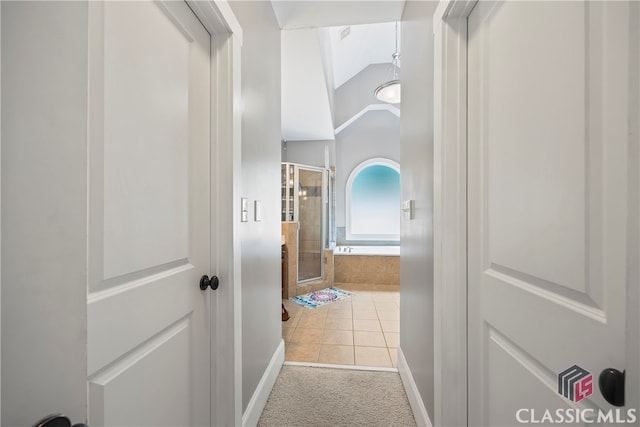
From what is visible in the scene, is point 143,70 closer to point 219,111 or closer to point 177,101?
point 177,101

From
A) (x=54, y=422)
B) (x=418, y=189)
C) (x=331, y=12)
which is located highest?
(x=331, y=12)

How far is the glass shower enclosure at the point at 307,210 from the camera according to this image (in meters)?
4.16

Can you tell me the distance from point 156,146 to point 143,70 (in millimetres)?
206

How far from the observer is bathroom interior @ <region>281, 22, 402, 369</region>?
2557 mm

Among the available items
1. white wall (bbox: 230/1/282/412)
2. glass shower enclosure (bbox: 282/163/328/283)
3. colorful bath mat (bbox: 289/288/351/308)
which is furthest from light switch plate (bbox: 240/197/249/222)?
glass shower enclosure (bbox: 282/163/328/283)

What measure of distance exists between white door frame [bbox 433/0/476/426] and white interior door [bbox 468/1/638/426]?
0.03 m

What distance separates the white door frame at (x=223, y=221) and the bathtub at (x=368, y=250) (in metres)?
3.56

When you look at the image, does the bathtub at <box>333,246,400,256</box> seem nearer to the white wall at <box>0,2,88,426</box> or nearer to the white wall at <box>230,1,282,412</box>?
the white wall at <box>230,1,282,412</box>

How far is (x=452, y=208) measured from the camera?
1076 millimetres

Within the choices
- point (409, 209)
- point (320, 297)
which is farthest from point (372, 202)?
point (409, 209)

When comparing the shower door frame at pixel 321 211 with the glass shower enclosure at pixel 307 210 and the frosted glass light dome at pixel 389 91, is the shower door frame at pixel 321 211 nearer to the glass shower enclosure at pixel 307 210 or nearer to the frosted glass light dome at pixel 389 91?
the glass shower enclosure at pixel 307 210

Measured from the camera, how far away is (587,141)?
57cm

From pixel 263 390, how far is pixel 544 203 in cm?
163

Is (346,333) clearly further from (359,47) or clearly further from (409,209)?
(359,47)
